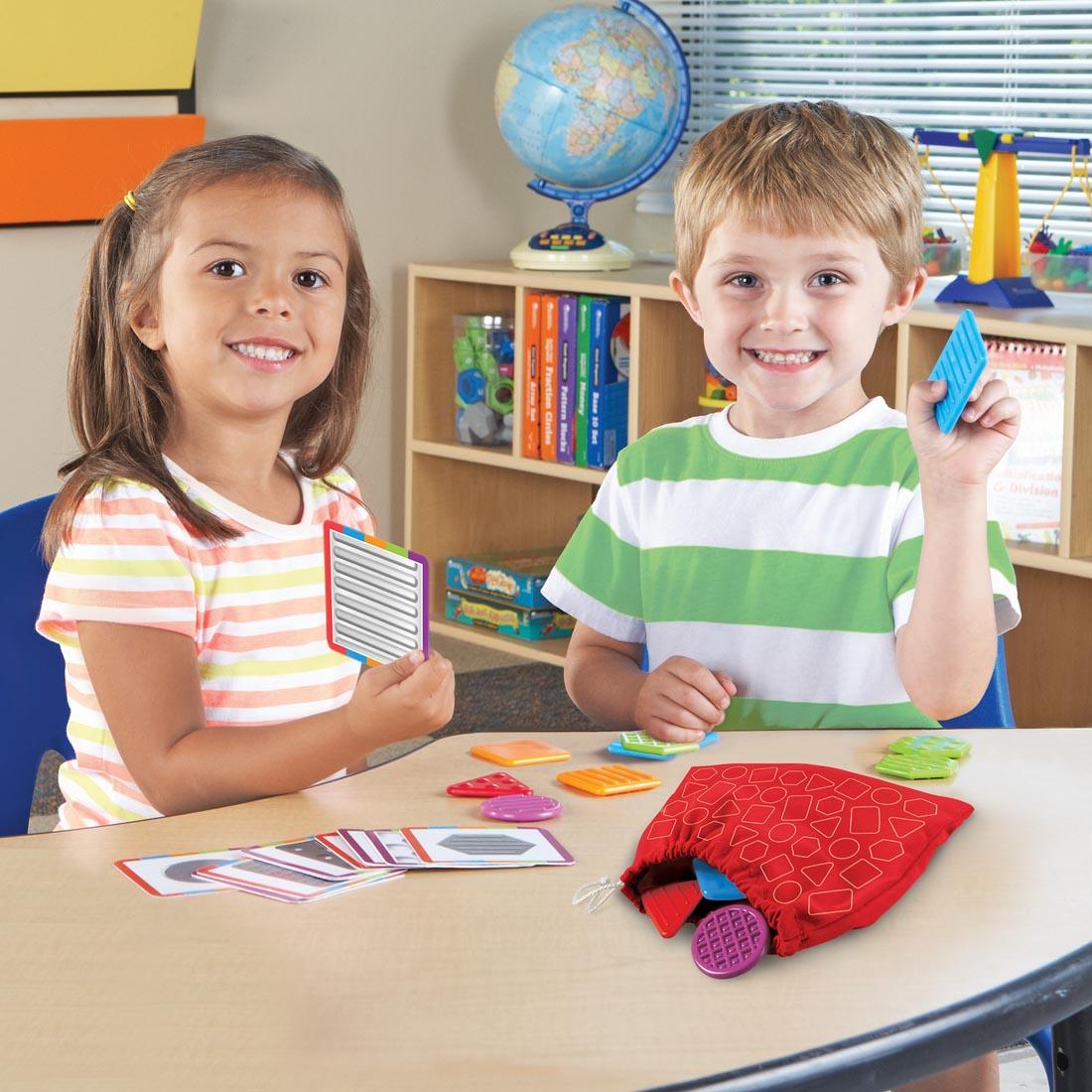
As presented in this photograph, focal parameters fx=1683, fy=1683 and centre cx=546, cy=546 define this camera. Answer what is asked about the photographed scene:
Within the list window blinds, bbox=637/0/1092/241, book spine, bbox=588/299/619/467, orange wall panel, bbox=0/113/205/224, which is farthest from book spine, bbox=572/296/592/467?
orange wall panel, bbox=0/113/205/224

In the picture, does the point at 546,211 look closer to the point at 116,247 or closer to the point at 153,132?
the point at 153,132

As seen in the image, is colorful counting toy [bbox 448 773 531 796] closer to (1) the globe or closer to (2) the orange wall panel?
Answer: (2) the orange wall panel

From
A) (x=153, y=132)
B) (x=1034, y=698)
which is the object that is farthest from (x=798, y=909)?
(x=153, y=132)

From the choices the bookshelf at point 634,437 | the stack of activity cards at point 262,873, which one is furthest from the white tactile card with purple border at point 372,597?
the bookshelf at point 634,437

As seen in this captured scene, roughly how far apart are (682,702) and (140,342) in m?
0.54

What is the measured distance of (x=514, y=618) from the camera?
3322mm

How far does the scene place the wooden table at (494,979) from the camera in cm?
70

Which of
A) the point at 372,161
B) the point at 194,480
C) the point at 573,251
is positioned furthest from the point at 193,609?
the point at 372,161

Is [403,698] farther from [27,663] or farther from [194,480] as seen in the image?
[27,663]

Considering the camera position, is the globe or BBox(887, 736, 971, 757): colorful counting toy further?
the globe

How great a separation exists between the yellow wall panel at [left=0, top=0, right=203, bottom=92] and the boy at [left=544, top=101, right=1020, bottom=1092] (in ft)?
6.05

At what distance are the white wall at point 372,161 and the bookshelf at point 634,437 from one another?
4.0 inches

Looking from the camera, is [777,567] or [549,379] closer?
[777,567]

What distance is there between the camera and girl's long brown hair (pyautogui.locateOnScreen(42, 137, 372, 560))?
1.29 meters
